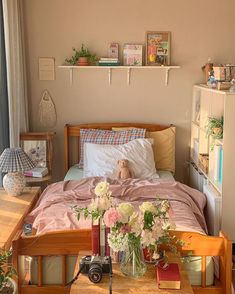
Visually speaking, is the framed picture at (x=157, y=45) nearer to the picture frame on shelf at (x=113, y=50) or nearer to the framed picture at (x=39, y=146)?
the picture frame on shelf at (x=113, y=50)

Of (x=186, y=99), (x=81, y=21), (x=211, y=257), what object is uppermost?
(x=81, y=21)

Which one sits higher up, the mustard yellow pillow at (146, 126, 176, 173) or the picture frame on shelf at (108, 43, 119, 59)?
the picture frame on shelf at (108, 43, 119, 59)

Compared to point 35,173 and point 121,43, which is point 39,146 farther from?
point 121,43

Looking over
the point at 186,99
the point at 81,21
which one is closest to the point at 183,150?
the point at 186,99

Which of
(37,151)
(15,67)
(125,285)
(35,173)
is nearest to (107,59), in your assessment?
(15,67)

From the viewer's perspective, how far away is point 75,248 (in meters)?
2.30

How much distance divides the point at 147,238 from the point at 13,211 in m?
1.43

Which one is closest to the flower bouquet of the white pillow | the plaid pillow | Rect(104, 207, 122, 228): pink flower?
Rect(104, 207, 122, 228): pink flower

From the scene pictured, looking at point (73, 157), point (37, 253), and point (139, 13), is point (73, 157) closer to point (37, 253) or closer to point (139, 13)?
point (139, 13)

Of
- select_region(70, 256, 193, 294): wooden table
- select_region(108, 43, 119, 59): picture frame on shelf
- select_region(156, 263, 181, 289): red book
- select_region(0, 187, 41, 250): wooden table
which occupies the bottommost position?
select_region(0, 187, 41, 250): wooden table

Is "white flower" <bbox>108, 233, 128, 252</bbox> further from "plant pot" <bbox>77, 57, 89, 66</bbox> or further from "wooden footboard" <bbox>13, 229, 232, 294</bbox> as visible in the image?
"plant pot" <bbox>77, 57, 89, 66</bbox>

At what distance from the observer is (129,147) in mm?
4074

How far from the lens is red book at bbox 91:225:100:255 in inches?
83.3

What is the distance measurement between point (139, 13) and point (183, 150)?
1402 millimetres
